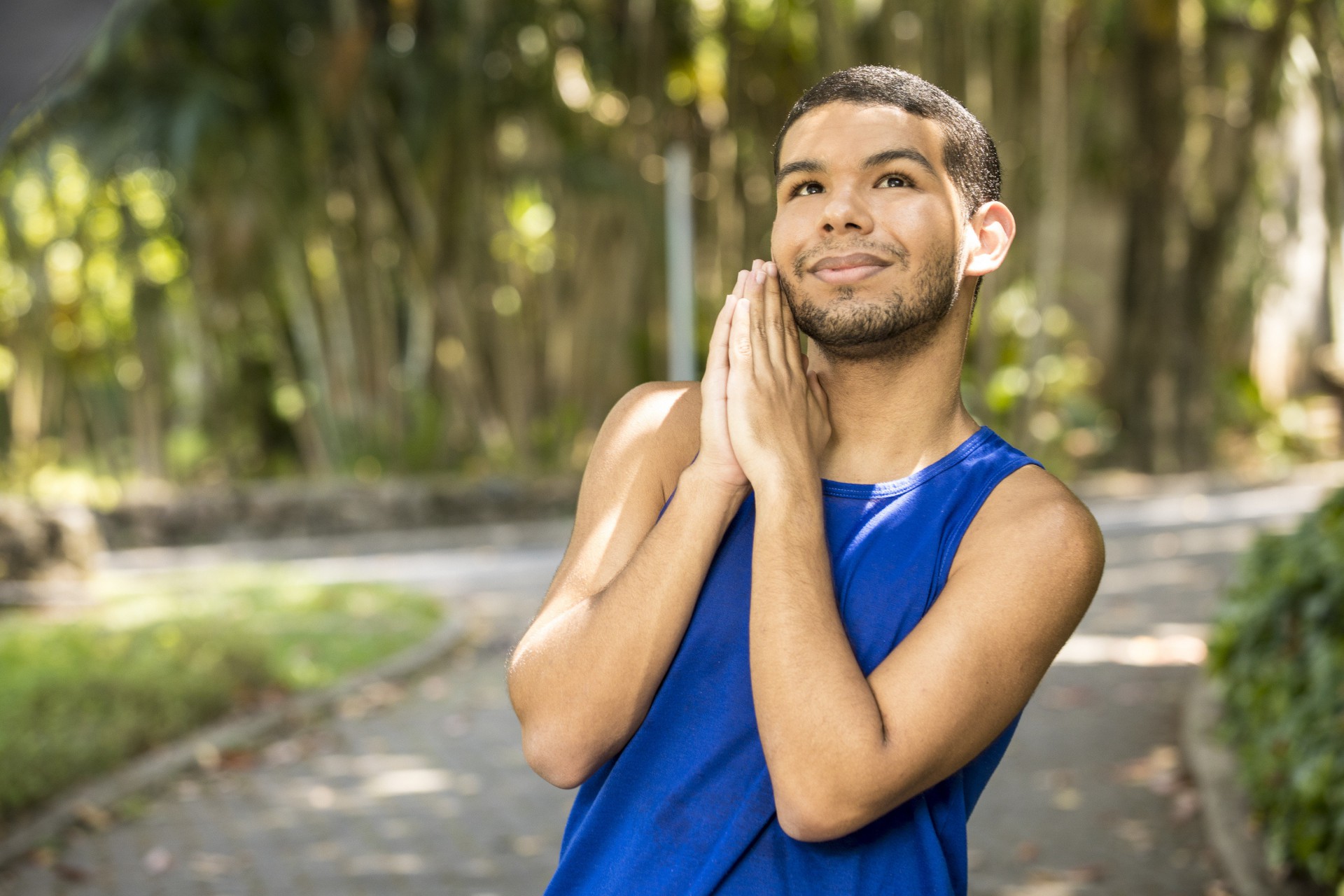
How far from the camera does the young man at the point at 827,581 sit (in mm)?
1652

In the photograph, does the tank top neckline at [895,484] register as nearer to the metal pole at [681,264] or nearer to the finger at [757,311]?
the finger at [757,311]

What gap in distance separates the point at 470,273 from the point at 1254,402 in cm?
1302

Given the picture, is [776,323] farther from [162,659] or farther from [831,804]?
[162,659]

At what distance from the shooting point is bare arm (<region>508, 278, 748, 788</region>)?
1.74 m

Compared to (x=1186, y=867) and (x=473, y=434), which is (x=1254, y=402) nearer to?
(x=473, y=434)

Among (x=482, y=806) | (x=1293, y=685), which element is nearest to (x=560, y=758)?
(x=1293, y=685)

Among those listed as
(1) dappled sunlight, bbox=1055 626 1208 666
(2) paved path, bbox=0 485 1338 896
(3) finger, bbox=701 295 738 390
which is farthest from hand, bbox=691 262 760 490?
(1) dappled sunlight, bbox=1055 626 1208 666

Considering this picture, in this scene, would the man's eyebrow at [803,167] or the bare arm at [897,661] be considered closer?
the bare arm at [897,661]

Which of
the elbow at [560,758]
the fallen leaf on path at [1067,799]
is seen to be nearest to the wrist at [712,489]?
the elbow at [560,758]

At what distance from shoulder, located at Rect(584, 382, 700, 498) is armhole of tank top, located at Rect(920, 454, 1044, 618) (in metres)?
0.40

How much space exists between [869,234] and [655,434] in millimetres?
416

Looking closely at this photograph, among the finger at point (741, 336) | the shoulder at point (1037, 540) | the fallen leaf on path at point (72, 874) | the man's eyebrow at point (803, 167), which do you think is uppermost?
the man's eyebrow at point (803, 167)

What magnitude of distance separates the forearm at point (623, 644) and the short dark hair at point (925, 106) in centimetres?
52

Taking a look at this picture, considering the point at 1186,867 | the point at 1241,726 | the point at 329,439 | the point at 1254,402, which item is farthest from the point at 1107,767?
the point at 1254,402
